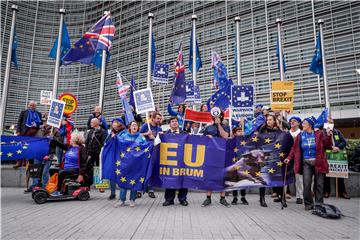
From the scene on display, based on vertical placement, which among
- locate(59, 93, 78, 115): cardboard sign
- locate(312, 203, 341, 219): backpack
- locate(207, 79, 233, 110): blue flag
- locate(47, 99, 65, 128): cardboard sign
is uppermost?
locate(207, 79, 233, 110): blue flag

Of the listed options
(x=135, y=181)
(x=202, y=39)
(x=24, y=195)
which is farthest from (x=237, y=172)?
(x=202, y=39)

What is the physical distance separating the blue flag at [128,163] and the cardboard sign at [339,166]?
5395 mm

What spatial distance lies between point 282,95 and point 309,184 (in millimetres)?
3494

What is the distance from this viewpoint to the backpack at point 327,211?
507cm

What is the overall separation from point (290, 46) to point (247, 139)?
70.5 ft

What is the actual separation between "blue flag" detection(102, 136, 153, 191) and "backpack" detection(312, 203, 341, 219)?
3.78 metres

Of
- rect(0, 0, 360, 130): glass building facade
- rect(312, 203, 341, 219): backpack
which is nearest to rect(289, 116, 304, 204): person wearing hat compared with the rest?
rect(312, 203, 341, 219): backpack

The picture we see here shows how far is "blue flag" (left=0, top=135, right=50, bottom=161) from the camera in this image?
6848mm

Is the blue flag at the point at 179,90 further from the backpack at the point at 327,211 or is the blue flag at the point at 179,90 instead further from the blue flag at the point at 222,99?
the backpack at the point at 327,211

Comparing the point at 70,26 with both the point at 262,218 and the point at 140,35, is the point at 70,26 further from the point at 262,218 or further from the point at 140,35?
the point at 262,218

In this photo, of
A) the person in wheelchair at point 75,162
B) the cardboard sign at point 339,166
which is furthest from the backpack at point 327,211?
the person in wheelchair at point 75,162

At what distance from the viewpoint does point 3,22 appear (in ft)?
86.3

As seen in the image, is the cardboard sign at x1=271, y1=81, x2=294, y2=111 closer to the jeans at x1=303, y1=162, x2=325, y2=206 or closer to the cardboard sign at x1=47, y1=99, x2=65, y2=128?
the jeans at x1=303, y1=162, x2=325, y2=206

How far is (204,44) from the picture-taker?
29344mm
